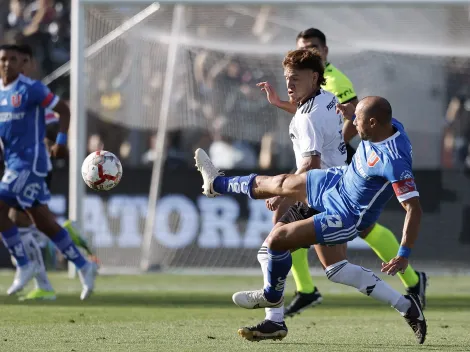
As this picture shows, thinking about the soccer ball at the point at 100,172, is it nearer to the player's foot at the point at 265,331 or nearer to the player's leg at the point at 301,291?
the player's leg at the point at 301,291

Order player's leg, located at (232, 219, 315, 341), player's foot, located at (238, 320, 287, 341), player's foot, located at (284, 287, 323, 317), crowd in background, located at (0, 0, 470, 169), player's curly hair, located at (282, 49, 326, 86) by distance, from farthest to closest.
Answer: crowd in background, located at (0, 0, 470, 169), player's foot, located at (284, 287, 323, 317), player's curly hair, located at (282, 49, 326, 86), player's foot, located at (238, 320, 287, 341), player's leg, located at (232, 219, 315, 341)

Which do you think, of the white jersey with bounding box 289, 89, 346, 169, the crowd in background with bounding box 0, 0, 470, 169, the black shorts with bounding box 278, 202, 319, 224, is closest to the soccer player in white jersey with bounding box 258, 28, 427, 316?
the white jersey with bounding box 289, 89, 346, 169

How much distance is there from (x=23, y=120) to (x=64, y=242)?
1.25 meters

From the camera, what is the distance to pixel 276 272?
709 centimetres

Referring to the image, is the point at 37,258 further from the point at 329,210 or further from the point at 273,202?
the point at 329,210

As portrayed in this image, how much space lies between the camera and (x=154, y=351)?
6566mm

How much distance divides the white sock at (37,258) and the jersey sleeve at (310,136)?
160 inches

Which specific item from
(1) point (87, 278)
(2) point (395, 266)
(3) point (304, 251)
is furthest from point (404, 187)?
(1) point (87, 278)

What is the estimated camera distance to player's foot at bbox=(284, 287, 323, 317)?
352 inches

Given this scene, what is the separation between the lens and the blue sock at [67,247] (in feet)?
34.3

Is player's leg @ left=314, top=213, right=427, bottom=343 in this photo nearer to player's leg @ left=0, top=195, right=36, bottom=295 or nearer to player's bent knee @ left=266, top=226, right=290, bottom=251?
player's bent knee @ left=266, top=226, right=290, bottom=251

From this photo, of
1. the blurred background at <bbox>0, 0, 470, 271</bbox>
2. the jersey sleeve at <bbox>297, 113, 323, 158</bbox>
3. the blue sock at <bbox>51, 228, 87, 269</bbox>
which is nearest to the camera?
the jersey sleeve at <bbox>297, 113, 323, 158</bbox>

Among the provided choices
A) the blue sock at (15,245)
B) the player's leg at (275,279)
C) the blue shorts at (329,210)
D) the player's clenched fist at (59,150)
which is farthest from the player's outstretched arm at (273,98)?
the blue sock at (15,245)

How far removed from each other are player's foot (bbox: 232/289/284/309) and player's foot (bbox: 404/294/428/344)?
0.87 metres
